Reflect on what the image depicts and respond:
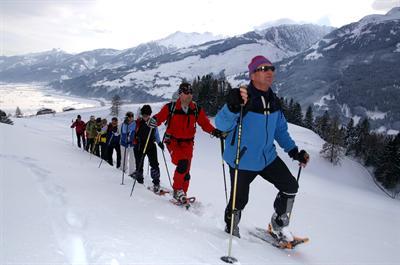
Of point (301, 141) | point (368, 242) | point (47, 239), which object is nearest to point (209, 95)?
point (301, 141)

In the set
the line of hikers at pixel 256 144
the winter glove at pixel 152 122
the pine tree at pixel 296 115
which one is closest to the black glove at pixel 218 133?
the line of hikers at pixel 256 144

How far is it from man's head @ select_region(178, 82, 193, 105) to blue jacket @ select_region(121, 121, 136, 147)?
5000 mm

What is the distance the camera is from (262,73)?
5.33 metres

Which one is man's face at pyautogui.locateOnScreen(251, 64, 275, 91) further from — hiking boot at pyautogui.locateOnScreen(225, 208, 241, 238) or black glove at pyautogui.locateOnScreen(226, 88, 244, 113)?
hiking boot at pyautogui.locateOnScreen(225, 208, 241, 238)

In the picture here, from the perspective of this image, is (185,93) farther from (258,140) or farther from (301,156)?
(301,156)

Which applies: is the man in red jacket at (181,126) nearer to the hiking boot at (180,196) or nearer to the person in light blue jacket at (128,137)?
the hiking boot at (180,196)

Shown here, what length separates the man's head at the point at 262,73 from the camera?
17.4 ft

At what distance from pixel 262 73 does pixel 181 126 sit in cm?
274

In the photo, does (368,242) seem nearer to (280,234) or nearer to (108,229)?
(280,234)

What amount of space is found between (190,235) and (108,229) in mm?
1232

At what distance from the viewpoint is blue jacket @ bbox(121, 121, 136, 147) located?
12.1 meters


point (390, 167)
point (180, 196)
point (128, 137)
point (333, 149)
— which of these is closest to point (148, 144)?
point (180, 196)

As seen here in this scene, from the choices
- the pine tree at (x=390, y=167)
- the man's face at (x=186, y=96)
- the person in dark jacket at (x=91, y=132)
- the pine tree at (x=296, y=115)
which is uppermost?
the man's face at (x=186, y=96)

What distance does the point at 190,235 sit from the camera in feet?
16.5
